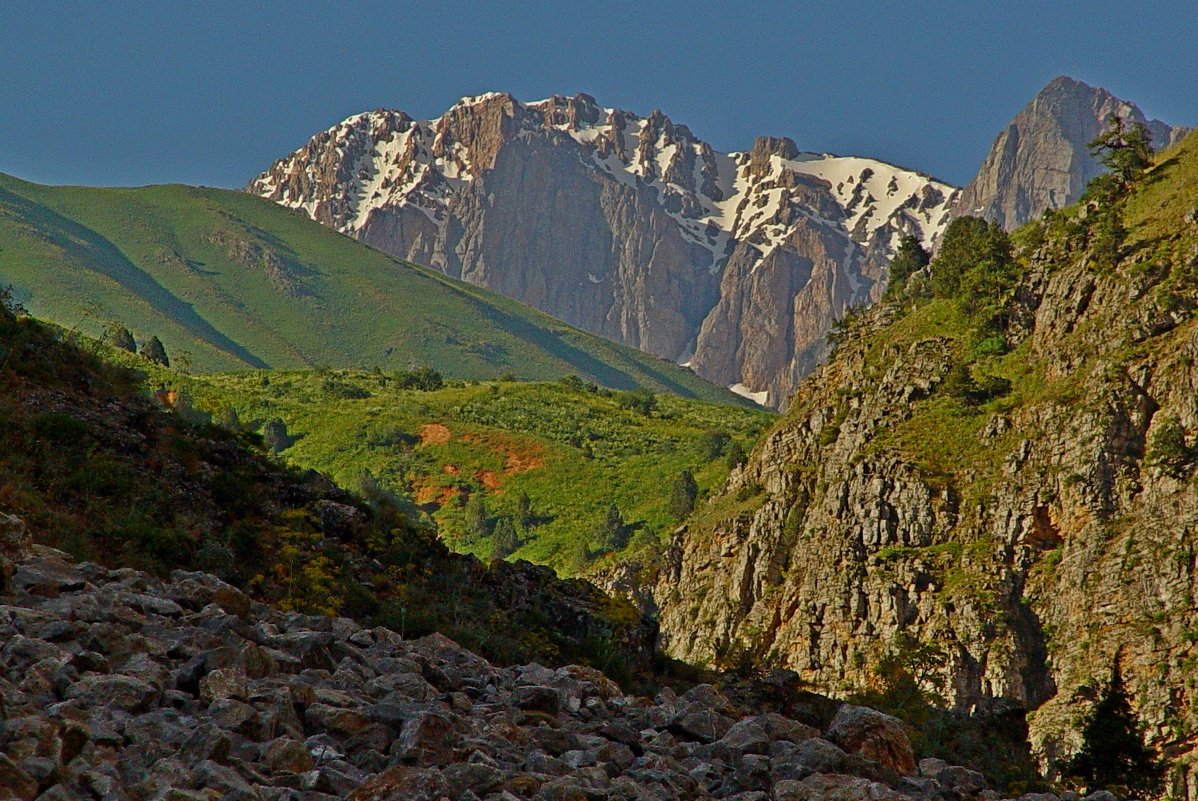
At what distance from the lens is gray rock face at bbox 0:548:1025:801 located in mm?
8328

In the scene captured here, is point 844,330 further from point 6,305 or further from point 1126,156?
point 6,305

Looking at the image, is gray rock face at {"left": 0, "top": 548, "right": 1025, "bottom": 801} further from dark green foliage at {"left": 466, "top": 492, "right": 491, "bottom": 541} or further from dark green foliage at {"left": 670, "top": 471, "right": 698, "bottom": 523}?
dark green foliage at {"left": 466, "top": 492, "right": 491, "bottom": 541}

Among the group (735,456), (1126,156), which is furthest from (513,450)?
(1126,156)

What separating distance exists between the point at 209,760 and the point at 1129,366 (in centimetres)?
6660

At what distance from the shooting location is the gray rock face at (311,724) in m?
8.33

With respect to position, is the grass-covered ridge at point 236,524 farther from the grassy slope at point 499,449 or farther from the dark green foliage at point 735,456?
the dark green foliage at point 735,456

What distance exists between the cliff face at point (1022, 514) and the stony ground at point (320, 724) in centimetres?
4352

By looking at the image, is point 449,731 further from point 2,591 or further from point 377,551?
point 377,551

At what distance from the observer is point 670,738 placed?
1152cm

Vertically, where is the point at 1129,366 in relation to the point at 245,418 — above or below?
above

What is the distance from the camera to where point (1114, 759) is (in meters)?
35.4

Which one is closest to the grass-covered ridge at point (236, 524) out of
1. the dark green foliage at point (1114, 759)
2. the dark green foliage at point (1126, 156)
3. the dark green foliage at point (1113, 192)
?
the dark green foliage at point (1114, 759)

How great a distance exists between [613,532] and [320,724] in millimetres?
103556

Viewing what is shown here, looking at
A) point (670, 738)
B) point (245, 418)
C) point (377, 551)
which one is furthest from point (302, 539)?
point (245, 418)
